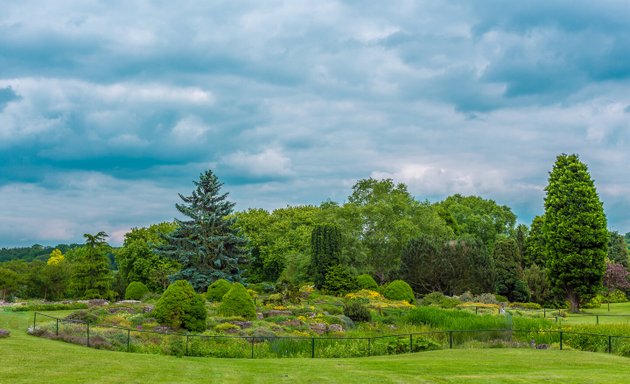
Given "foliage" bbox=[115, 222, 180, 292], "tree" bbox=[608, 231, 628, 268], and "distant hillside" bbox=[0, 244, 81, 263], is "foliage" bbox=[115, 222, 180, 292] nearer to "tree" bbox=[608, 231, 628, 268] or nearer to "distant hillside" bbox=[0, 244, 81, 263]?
"tree" bbox=[608, 231, 628, 268]

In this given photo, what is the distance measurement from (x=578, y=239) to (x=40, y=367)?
3826 cm

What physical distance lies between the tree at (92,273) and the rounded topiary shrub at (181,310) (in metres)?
22.6

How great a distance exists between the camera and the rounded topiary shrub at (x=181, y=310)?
25.8m

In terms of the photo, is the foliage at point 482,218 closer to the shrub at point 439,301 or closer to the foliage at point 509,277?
the foliage at point 509,277

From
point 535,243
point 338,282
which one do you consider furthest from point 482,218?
point 338,282

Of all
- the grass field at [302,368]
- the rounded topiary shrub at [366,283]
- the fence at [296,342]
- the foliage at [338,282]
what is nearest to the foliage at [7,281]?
the foliage at [338,282]

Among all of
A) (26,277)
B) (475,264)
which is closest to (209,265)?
(26,277)

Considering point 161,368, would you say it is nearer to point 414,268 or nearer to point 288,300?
point 288,300

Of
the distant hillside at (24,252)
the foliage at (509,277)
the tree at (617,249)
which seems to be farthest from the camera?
the distant hillside at (24,252)

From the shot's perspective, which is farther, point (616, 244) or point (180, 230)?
point (616, 244)

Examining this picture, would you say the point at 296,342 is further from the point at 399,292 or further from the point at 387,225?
the point at 387,225

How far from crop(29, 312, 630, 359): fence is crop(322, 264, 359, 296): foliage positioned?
22878 millimetres

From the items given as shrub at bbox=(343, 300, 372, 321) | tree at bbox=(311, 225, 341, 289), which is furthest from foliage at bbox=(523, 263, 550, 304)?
shrub at bbox=(343, 300, 372, 321)

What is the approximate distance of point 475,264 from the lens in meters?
51.8
